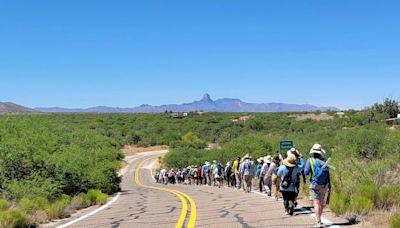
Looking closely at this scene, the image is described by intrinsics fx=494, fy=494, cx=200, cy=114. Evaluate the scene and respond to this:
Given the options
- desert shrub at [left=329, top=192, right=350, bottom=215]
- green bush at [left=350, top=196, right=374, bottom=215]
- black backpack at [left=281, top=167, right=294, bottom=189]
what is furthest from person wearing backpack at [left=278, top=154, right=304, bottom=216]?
green bush at [left=350, top=196, right=374, bottom=215]

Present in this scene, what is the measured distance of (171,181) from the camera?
48875mm

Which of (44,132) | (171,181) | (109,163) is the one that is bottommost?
(171,181)

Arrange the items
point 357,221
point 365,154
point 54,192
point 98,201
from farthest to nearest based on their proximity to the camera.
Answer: point 365,154, point 98,201, point 54,192, point 357,221

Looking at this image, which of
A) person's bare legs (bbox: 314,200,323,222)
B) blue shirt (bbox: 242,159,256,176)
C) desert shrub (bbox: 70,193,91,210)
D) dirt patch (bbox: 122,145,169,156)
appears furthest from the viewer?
dirt patch (bbox: 122,145,169,156)

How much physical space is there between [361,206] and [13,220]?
8285mm

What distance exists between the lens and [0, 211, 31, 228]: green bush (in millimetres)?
11086

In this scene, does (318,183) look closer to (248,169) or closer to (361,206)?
(361,206)

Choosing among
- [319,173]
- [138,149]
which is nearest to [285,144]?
[319,173]

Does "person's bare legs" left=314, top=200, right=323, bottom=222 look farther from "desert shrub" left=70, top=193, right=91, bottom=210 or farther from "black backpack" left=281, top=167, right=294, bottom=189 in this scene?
"desert shrub" left=70, top=193, right=91, bottom=210

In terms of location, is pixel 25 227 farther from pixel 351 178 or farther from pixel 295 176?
pixel 351 178

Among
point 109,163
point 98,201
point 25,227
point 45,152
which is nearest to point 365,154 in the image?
point 109,163

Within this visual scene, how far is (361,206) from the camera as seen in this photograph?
479 inches

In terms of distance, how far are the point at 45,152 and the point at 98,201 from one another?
129 inches

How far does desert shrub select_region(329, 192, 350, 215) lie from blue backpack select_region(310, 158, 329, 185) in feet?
6.81
